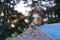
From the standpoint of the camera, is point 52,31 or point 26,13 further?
point 26,13

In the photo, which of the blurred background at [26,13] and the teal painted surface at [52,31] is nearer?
the teal painted surface at [52,31]

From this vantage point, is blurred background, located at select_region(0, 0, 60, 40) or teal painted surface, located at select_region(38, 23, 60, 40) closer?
teal painted surface, located at select_region(38, 23, 60, 40)

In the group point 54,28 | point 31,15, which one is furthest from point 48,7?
point 54,28

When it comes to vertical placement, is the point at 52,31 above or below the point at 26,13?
above

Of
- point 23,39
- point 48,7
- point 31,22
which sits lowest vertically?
point 23,39

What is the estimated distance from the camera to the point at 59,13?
181 inches

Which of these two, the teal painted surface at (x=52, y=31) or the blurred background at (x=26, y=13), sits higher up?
the teal painted surface at (x=52, y=31)

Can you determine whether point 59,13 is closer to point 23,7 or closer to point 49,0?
point 49,0

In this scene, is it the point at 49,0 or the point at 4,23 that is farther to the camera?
the point at 49,0

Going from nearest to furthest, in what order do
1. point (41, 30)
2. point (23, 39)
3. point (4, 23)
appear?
point (41, 30), point (4, 23), point (23, 39)

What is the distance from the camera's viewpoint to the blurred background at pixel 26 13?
4.25 m

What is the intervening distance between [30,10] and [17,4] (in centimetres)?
31

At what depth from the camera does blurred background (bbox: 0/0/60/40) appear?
13.9ft

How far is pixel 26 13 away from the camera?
14.6ft
